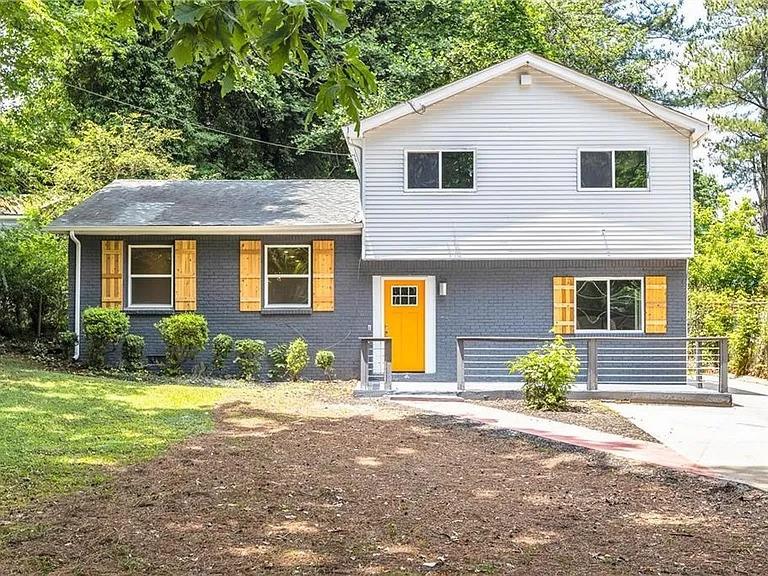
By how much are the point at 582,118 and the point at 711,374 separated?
7460 mm

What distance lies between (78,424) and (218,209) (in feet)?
25.3

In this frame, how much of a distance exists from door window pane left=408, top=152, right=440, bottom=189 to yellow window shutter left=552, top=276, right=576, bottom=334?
119 inches

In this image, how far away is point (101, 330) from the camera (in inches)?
547

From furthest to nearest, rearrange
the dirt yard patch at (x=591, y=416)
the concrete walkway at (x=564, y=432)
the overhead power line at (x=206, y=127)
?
the overhead power line at (x=206, y=127)
the dirt yard patch at (x=591, y=416)
the concrete walkway at (x=564, y=432)

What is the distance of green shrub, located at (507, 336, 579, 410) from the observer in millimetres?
10805

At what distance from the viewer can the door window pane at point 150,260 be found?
15016 mm

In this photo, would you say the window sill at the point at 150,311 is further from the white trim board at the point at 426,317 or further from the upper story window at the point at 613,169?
the upper story window at the point at 613,169

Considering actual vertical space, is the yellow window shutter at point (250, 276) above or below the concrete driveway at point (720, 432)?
above

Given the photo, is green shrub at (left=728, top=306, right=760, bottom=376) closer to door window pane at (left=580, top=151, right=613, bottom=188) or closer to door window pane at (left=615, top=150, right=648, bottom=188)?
door window pane at (left=615, top=150, right=648, bottom=188)

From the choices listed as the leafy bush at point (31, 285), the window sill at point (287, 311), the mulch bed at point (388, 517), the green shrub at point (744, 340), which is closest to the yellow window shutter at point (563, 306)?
the window sill at point (287, 311)

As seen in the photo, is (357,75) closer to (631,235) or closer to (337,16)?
(337,16)

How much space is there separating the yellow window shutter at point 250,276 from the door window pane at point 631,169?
7144 mm

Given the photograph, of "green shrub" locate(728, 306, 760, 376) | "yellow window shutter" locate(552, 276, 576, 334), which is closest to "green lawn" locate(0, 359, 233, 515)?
"yellow window shutter" locate(552, 276, 576, 334)

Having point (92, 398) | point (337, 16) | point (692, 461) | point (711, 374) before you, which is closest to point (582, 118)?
point (711, 374)
